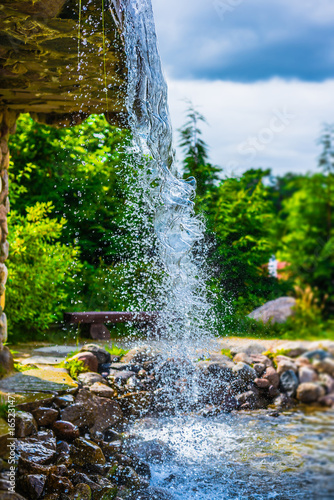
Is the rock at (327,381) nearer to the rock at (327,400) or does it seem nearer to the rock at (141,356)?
the rock at (327,400)

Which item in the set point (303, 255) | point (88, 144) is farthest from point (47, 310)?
point (303, 255)

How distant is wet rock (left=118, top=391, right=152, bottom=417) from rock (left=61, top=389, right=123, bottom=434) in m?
0.17

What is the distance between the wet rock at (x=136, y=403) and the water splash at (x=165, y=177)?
3.19 feet

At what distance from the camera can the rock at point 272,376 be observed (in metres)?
3.55

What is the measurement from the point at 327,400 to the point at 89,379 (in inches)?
134

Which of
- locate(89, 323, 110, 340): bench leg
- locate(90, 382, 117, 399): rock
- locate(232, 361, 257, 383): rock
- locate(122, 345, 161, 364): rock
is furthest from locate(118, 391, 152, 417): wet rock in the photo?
locate(89, 323, 110, 340): bench leg

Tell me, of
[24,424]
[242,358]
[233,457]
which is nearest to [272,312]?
[233,457]

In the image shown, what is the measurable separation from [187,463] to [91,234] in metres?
5.55

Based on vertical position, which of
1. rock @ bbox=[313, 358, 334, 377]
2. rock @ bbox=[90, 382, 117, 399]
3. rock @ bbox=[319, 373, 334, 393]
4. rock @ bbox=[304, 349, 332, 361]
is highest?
rock @ bbox=[304, 349, 332, 361]

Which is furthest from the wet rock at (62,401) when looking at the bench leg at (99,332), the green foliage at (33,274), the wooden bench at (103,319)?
the bench leg at (99,332)

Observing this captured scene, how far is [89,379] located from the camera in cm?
407

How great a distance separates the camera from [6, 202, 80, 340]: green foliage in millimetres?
5492

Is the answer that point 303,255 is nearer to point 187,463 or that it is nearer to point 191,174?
point 187,463

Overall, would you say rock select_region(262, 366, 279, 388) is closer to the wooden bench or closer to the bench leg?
the wooden bench
